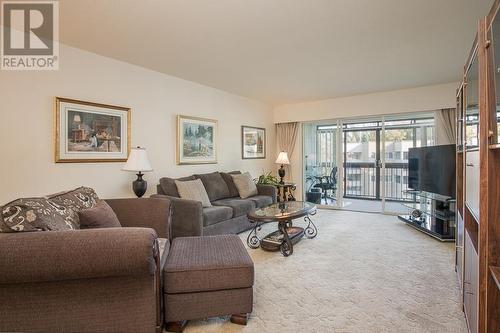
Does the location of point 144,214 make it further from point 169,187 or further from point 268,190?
point 268,190

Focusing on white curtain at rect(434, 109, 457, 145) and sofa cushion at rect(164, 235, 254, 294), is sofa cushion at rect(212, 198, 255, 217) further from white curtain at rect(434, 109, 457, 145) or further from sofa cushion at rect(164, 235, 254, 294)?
white curtain at rect(434, 109, 457, 145)

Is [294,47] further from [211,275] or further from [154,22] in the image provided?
[211,275]

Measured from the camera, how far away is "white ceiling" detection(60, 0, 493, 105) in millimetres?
2275

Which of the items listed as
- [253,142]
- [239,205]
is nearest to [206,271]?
[239,205]

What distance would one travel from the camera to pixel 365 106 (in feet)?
17.9

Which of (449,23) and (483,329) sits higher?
(449,23)

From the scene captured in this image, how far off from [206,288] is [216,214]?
1.77m

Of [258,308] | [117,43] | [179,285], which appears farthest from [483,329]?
[117,43]

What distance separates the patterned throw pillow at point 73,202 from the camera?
70.7 inches

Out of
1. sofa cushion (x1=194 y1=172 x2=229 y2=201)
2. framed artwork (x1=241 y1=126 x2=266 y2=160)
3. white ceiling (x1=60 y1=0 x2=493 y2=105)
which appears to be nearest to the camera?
white ceiling (x1=60 y1=0 x2=493 y2=105)

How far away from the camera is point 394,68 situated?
3.86 metres

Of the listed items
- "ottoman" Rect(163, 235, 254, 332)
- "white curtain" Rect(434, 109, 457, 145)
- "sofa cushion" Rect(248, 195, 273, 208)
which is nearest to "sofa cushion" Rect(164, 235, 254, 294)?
"ottoman" Rect(163, 235, 254, 332)

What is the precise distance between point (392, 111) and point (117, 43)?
481 centimetres

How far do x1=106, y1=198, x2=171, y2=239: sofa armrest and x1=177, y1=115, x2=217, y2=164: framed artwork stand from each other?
186cm
